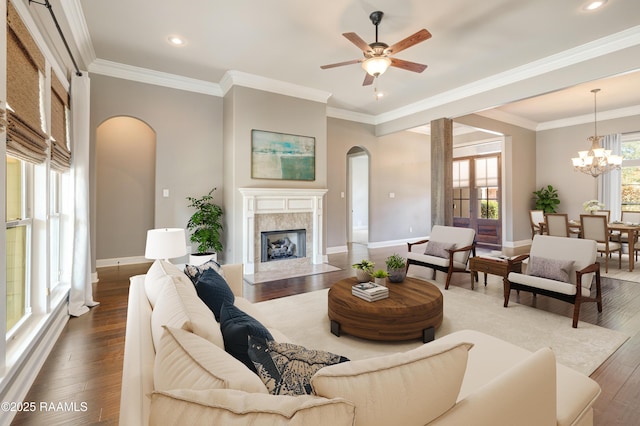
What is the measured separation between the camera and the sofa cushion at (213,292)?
1758mm

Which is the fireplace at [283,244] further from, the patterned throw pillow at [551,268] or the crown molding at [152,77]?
the patterned throw pillow at [551,268]

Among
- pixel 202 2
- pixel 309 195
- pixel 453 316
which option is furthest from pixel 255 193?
pixel 453 316

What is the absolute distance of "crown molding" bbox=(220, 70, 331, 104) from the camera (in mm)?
4827

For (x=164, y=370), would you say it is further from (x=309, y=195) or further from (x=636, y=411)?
(x=309, y=195)

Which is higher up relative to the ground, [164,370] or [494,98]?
[494,98]

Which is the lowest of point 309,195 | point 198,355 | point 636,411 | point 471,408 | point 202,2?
point 636,411

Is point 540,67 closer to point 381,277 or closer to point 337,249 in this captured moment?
point 381,277

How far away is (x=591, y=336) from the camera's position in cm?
268

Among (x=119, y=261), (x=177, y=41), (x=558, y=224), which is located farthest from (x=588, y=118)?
(x=119, y=261)

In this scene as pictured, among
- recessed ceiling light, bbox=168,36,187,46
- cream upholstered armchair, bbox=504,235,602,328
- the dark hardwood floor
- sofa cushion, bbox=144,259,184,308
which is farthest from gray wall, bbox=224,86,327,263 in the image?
cream upholstered armchair, bbox=504,235,602,328

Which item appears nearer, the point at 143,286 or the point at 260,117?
the point at 143,286

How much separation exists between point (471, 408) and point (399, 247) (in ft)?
22.9

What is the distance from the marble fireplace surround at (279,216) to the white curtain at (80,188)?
79.2 inches

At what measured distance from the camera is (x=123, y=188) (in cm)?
554
